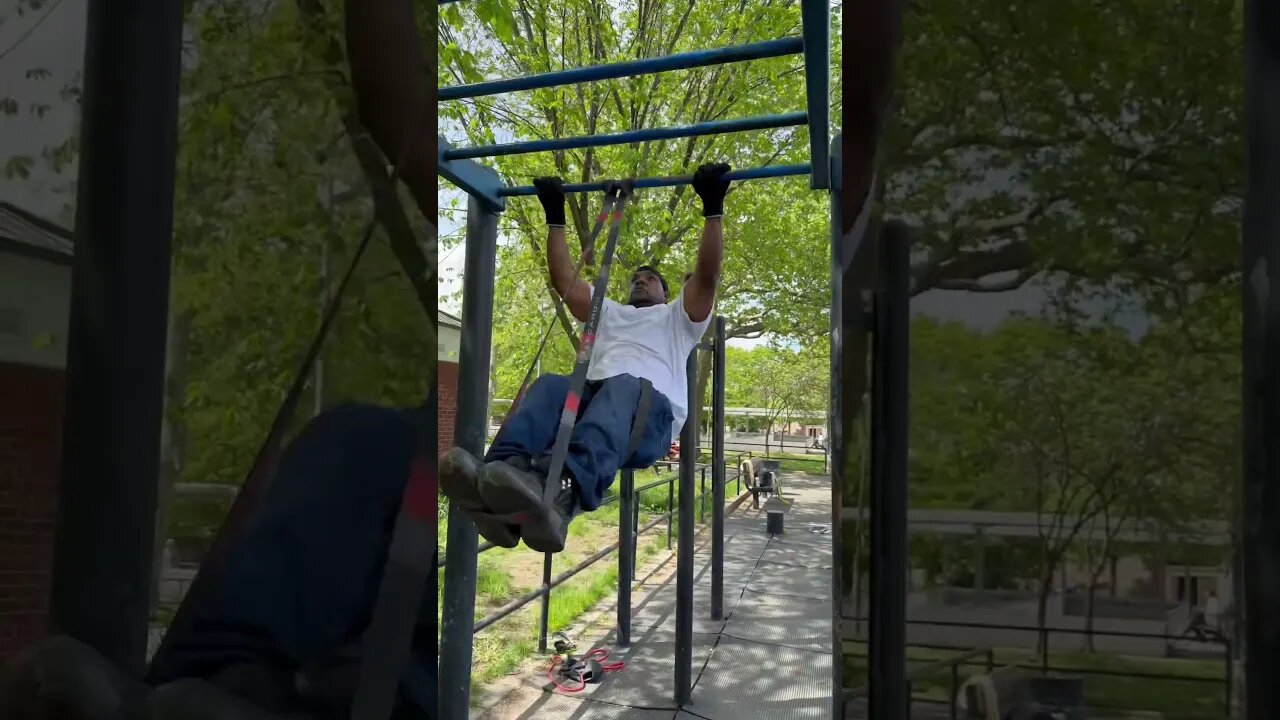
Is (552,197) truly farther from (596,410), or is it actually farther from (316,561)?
(316,561)

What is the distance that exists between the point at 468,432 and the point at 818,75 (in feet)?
7.08

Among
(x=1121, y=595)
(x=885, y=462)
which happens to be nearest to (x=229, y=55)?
(x=885, y=462)

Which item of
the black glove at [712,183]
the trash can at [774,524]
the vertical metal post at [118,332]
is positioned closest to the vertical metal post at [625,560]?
the black glove at [712,183]

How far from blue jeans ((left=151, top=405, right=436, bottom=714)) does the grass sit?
0.97 meters

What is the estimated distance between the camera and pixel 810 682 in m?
4.66

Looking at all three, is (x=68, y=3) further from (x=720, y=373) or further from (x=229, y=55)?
(x=720, y=373)

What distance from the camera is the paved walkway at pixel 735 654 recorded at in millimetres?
4191

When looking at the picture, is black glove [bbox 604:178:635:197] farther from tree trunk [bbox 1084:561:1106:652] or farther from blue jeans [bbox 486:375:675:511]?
tree trunk [bbox 1084:561:1106:652]

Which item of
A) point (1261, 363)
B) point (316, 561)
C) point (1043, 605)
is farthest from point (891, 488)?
point (316, 561)

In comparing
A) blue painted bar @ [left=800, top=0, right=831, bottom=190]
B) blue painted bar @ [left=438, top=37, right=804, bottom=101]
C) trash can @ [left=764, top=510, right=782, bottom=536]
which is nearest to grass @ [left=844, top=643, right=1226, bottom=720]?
blue painted bar @ [left=800, top=0, right=831, bottom=190]

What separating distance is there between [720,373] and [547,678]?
2.46 metres

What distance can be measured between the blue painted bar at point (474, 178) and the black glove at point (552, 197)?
0.21 m

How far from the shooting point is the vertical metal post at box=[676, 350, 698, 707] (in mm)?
4285

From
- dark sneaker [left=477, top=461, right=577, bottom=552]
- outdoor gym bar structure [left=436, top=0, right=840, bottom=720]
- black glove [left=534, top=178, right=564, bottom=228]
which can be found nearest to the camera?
dark sneaker [left=477, top=461, right=577, bottom=552]
